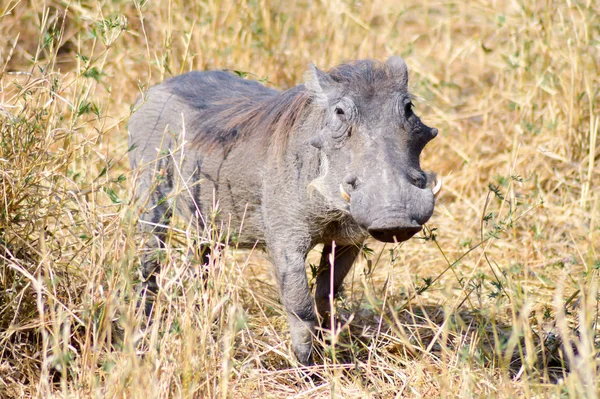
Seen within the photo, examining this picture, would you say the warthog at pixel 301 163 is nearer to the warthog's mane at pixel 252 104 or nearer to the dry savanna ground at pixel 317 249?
the warthog's mane at pixel 252 104

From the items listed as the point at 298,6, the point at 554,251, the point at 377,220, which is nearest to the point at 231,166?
the point at 377,220

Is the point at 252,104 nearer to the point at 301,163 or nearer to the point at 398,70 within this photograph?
the point at 301,163

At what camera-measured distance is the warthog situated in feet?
8.56

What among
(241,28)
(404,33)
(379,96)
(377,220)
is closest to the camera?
(377,220)

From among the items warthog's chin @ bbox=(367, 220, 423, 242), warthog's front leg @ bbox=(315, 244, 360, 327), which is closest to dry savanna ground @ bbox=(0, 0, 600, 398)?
warthog's front leg @ bbox=(315, 244, 360, 327)

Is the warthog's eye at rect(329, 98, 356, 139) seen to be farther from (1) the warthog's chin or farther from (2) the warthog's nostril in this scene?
→ (1) the warthog's chin

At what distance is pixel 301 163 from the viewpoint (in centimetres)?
300

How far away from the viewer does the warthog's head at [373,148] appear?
2506 mm

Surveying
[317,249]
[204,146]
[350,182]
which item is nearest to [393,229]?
[350,182]

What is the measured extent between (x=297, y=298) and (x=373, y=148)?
25.5 inches

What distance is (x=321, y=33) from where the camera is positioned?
5750 mm

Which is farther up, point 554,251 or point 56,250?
point 56,250

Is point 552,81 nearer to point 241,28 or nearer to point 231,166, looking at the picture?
point 241,28

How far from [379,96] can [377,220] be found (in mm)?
482
